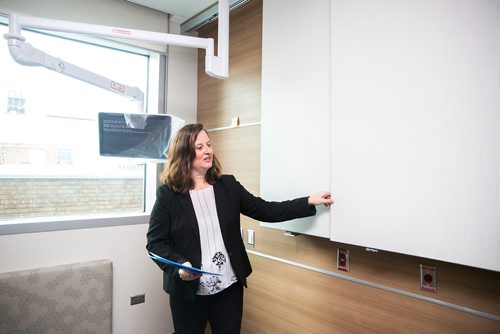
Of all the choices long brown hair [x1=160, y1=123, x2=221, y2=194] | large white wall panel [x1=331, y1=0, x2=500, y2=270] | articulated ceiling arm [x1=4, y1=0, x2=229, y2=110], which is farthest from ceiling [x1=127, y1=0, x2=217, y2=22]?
large white wall panel [x1=331, y1=0, x2=500, y2=270]

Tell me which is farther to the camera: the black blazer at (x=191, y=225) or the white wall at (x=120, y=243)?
the white wall at (x=120, y=243)

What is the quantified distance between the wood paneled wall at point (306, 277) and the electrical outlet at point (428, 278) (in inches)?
0.8

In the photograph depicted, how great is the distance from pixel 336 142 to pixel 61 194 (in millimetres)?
1937

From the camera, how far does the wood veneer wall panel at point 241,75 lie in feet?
7.11

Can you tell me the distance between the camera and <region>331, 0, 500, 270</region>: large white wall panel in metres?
0.93

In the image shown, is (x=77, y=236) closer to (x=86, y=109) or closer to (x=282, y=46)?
(x=86, y=109)

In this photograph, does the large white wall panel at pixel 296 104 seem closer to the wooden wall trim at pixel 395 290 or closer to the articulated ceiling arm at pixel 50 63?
the wooden wall trim at pixel 395 290

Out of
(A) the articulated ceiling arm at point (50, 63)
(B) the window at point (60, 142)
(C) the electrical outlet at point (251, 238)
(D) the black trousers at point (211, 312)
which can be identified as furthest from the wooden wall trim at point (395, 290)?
(A) the articulated ceiling arm at point (50, 63)

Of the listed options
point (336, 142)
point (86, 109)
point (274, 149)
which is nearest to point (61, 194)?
point (86, 109)

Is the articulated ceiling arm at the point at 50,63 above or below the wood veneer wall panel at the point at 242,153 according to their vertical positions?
above

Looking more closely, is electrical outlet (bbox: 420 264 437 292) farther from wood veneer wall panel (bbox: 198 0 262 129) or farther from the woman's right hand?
wood veneer wall panel (bbox: 198 0 262 129)

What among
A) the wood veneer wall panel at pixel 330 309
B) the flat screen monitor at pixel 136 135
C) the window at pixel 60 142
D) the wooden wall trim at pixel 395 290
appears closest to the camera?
the wooden wall trim at pixel 395 290

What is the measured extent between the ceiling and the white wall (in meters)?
0.12

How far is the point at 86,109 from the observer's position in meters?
2.36
